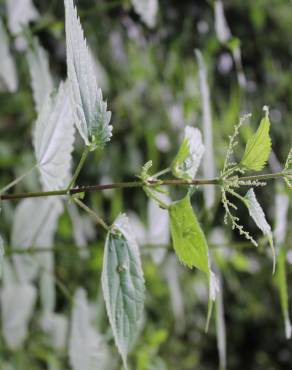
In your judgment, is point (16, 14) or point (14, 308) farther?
point (14, 308)

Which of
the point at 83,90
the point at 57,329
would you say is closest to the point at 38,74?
the point at 83,90

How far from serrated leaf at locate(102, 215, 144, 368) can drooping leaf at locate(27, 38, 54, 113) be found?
0.34 m

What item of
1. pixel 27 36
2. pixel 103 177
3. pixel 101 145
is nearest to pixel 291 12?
pixel 103 177

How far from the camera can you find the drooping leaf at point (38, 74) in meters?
0.78

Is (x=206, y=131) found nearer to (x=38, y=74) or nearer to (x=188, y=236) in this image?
(x=38, y=74)

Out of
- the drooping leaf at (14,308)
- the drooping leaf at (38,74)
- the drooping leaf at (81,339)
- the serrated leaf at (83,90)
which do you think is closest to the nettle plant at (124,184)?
the serrated leaf at (83,90)

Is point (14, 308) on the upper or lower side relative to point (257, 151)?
lower

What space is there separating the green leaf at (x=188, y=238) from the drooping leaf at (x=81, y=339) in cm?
49

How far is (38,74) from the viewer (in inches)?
32.0

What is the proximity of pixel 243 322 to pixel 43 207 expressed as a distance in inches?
81.1

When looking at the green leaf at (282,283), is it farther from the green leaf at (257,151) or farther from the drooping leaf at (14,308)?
the drooping leaf at (14,308)

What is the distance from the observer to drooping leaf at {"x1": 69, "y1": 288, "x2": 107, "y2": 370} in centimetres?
89

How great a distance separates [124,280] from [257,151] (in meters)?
0.16

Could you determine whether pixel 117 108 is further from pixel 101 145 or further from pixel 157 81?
pixel 101 145
